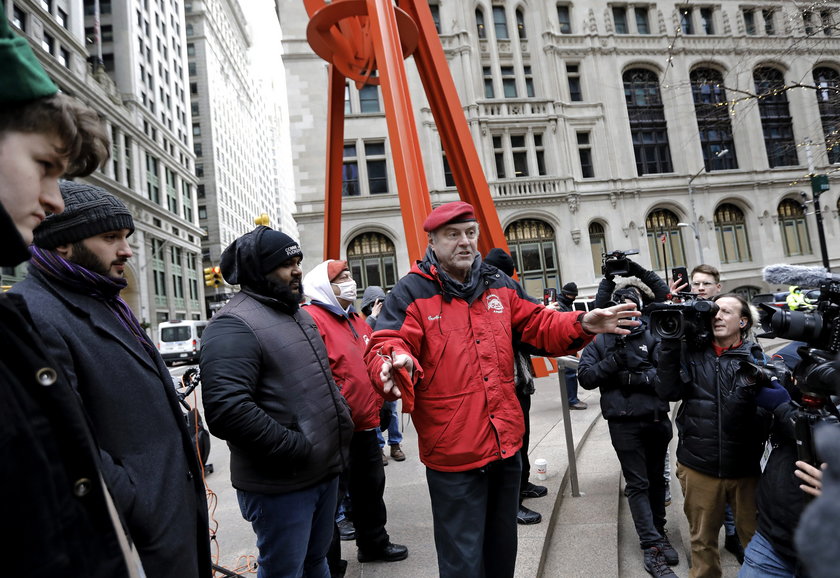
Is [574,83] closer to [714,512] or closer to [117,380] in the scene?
[714,512]

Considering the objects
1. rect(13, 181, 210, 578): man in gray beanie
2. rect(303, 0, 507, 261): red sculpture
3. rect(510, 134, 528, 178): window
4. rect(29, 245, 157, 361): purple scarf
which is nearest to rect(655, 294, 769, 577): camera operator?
rect(13, 181, 210, 578): man in gray beanie

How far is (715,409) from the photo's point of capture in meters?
2.81

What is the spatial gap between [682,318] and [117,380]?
8.46 feet

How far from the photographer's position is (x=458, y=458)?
2.33 m

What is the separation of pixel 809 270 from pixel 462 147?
6882 mm

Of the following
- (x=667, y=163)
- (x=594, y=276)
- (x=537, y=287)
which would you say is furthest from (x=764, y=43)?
(x=537, y=287)

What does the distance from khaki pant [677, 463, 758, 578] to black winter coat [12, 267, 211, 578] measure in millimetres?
2702

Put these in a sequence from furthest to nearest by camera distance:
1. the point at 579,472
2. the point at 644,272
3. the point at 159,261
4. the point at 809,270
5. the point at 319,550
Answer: the point at 159,261
the point at 579,472
the point at 644,272
the point at 319,550
the point at 809,270

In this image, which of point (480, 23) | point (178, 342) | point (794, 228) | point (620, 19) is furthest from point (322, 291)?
point (794, 228)

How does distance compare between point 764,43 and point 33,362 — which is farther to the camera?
point 764,43

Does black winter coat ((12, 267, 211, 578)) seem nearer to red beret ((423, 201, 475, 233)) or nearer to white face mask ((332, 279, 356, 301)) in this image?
red beret ((423, 201, 475, 233))

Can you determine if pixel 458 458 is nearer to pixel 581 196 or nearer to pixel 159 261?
pixel 581 196

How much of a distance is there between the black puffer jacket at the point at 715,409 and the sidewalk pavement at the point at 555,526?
101cm

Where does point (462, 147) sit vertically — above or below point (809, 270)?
above
